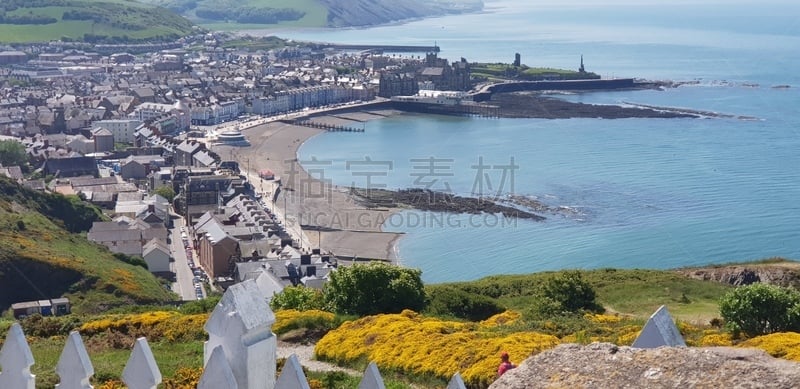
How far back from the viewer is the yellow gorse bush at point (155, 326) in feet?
45.0

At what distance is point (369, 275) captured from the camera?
1673 cm

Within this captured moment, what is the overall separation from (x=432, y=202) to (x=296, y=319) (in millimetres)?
30299

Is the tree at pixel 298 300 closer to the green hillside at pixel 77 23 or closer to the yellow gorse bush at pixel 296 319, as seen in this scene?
the yellow gorse bush at pixel 296 319

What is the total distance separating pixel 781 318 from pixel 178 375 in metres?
8.63

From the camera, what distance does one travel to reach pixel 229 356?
19.7 ft

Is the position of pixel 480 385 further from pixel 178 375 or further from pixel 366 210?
pixel 366 210

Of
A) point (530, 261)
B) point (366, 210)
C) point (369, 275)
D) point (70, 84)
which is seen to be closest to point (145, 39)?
point (70, 84)

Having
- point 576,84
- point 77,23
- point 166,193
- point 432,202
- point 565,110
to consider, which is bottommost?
point 432,202

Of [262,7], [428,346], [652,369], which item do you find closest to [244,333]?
[652,369]

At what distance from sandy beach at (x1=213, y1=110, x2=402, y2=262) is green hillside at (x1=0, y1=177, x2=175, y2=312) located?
29.3 ft

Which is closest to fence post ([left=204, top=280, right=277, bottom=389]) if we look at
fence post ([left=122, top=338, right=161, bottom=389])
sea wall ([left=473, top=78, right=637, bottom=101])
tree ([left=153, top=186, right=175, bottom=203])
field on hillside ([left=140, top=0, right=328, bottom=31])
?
fence post ([left=122, top=338, right=161, bottom=389])

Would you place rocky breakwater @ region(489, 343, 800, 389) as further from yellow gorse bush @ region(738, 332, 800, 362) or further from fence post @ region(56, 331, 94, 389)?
yellow gorse bush @ region(738, 332, 800, 362)

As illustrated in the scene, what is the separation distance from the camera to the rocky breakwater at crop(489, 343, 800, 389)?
476 cm

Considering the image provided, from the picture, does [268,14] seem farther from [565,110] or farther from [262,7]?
[565,110]
